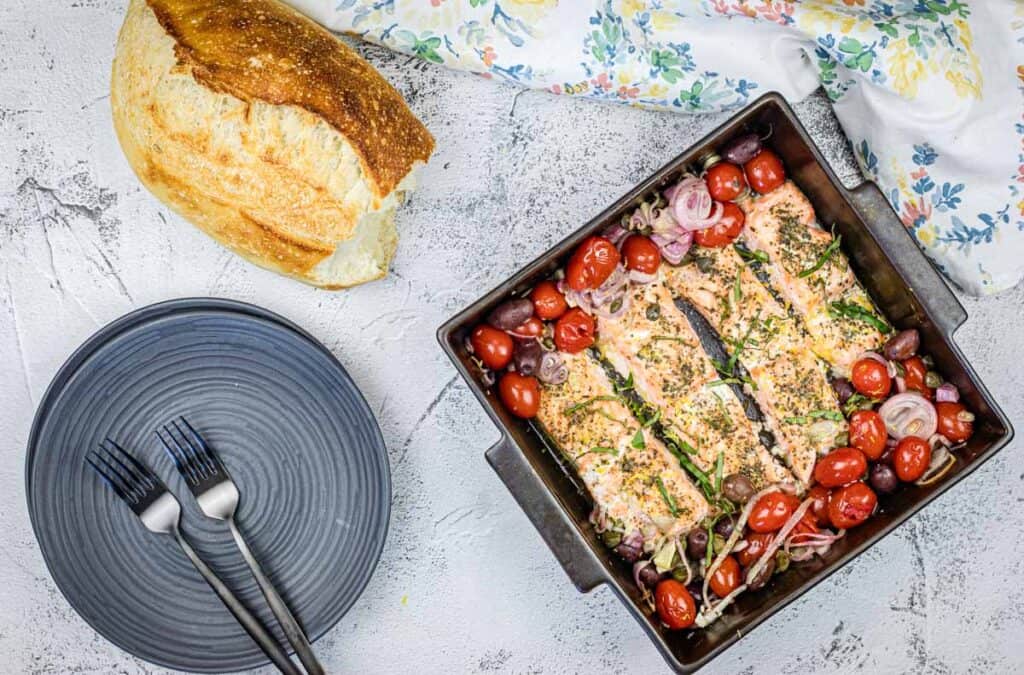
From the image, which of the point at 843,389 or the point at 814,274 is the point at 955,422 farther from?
the point at 814,274

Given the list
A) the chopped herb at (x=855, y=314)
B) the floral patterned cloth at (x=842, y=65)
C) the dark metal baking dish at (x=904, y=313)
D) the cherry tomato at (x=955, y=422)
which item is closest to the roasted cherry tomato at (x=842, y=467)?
the dark metal baking dish at (x=904, y=313)

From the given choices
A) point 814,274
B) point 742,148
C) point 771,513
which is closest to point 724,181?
point 742,148

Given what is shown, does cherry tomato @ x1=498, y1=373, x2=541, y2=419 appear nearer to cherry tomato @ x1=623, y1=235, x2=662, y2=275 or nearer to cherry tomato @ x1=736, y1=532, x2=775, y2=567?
cherry tomato @ x1=623, y1=235, x2=662, y2=275

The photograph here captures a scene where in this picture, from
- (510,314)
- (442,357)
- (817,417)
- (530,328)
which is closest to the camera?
(510,314)

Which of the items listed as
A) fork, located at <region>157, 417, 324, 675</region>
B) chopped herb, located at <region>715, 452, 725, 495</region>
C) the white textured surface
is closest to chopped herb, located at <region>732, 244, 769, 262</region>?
the white textured surface

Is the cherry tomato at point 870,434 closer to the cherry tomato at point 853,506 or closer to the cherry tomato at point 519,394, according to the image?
the cherry tomato at point 853,506

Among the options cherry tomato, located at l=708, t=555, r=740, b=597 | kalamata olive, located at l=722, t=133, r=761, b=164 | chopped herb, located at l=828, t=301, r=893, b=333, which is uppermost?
kalamata olive, located at l=722, t=133, r=761, b=164

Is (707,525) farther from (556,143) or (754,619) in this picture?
(556,143)
